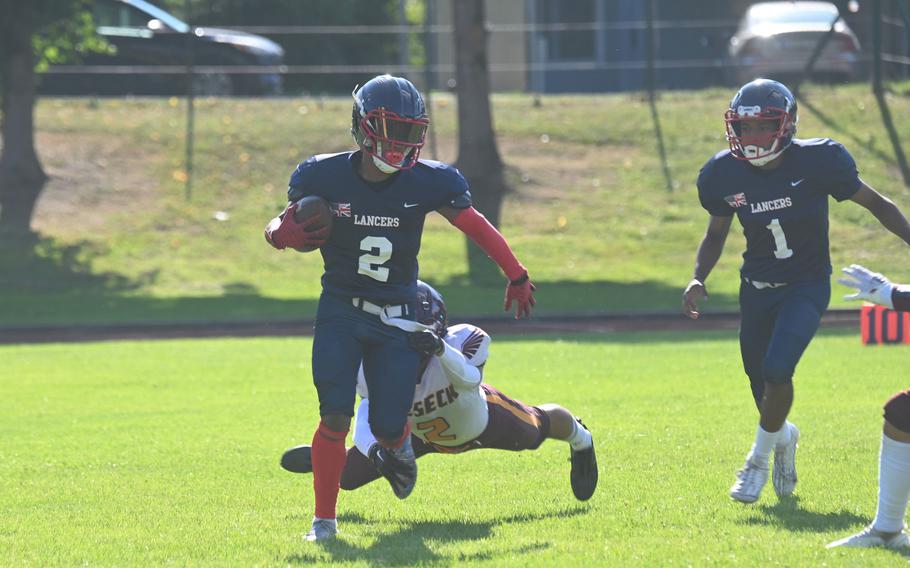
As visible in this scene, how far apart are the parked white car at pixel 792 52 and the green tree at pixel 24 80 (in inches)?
526

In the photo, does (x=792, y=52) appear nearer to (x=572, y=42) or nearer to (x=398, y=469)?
(x=572, y=42)

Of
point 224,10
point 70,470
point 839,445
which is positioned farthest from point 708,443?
point 224,10

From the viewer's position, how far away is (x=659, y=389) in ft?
37.1

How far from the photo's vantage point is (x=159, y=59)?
1158 inches

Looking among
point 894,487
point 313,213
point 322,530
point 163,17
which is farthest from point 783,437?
point 163,17

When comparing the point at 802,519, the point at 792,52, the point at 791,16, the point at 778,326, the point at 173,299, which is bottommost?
the point at 173,299

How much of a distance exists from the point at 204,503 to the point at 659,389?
5168 mm

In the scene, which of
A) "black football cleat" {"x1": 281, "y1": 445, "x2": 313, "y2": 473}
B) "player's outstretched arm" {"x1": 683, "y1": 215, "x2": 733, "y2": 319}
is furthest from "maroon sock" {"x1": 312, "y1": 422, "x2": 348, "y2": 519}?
"player's outstretched arm" {"x1": 683, "y1": 215, "x2": 733, "y2": 319}

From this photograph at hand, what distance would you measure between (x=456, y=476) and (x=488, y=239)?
1799 mm

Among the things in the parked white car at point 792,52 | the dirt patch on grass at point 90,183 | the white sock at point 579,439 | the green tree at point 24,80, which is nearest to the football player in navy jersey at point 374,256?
the white sock at point 579,439

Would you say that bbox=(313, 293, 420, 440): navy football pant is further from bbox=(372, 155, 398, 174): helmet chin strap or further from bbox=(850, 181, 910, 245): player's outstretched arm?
bbox=(850, 181, 910, 245): player's outstretched arm

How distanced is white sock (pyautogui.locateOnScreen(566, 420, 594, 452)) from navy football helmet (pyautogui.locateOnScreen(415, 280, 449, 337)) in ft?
2.99

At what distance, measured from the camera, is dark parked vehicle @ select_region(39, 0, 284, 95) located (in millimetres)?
29328

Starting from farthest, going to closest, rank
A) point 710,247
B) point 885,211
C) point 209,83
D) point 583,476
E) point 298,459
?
point 209,83 < point 710,247 < point 298,459 < point 885,211 < point 583,476
